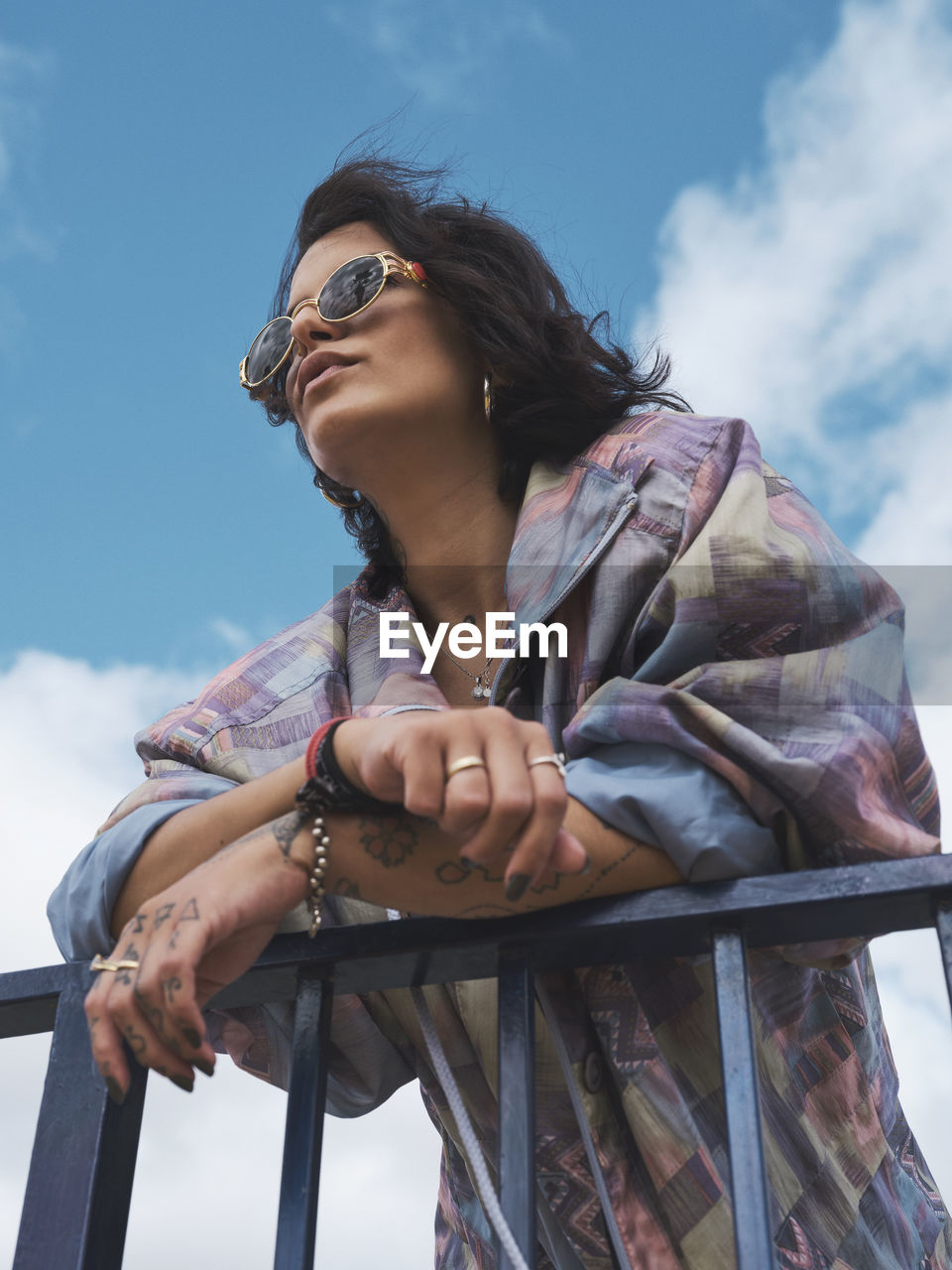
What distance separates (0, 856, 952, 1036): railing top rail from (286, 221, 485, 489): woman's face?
0.97 m

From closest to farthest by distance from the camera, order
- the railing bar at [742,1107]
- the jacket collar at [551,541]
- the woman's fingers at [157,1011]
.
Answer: the railing bar at [742,1107], the woman's fingers at [157,1011], the jacket collar at [551,541]

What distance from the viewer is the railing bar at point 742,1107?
1057 mm

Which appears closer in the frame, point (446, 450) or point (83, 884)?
point (83, 884)

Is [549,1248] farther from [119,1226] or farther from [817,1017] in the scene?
[119,1226]

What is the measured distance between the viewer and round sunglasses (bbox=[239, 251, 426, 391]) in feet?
7.17

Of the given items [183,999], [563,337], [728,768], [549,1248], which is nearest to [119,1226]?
[183,999]

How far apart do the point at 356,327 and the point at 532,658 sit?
698 mm

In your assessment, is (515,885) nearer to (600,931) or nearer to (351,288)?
(600,931)

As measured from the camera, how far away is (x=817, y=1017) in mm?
1678

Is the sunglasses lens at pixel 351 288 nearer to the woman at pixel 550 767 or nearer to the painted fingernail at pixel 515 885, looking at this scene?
the woman at pixel 550 767

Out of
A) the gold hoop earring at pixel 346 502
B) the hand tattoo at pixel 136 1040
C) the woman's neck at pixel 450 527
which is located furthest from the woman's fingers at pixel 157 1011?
the gold hoop earring at pixel 346 502

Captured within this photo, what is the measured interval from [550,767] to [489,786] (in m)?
0.06

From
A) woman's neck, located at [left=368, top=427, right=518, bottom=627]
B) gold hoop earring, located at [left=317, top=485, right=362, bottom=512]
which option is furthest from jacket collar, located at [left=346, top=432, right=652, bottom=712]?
gold hoop earring, located at [left=317, top=485, right=362, bottom=512]

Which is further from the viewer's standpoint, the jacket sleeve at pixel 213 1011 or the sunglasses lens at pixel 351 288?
the sunglasses lens at pixel 351 288
